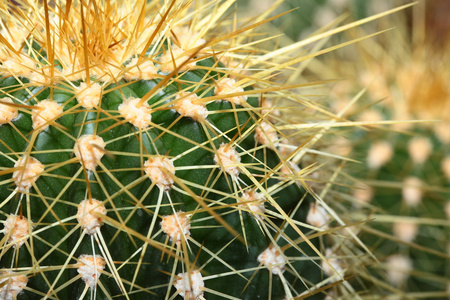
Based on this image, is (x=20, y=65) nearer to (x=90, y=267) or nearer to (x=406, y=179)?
(x=90, y=267)

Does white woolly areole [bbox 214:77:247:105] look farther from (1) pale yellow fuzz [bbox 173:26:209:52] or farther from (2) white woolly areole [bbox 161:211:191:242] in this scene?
(2) white woolly areole [bbox 161:211:191:242]

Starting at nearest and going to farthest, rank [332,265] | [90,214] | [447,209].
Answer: [90,214] → [332,265] → [447,209]

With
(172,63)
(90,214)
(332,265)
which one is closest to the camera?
(90,214)

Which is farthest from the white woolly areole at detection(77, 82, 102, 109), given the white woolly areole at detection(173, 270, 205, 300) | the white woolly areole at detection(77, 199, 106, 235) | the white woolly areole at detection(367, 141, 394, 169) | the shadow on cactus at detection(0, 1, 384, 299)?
the white woolly areole at detection(367, 141, 394, 169)

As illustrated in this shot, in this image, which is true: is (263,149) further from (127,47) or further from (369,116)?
(369,116)

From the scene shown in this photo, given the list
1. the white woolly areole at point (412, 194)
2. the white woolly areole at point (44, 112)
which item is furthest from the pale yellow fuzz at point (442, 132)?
the white woolly areole at point (44, 112)

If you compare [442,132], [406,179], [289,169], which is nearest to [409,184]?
[406,179]
